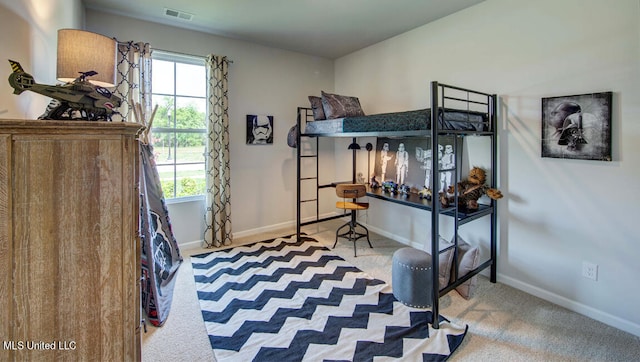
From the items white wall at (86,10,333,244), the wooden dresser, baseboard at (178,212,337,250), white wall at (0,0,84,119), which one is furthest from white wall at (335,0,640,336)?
white wall at (0,0,84,119)

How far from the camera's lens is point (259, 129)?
13.7 feet

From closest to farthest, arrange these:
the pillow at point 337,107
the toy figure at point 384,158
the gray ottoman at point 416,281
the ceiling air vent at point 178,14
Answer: the gray ottoman at point 416,281
the ceiling air vent at point 178,14
the pillow at point 337,107
the toy figure at point 384,158

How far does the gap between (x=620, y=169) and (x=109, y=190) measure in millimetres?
3110

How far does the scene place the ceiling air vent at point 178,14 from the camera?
308 centimetres

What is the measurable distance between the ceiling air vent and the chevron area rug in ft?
8.74

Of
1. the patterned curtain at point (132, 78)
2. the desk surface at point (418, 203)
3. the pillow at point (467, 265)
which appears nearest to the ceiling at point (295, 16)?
the patterned curtain at point (132, 78)

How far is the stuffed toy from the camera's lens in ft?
8.85

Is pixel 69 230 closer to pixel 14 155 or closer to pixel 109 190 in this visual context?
pixel 109 190

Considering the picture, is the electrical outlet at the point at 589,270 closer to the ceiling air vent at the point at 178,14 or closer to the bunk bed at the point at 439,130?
the bunk bed at the point at 439,130

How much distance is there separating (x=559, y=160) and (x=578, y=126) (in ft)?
0.95

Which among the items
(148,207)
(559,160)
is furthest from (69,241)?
(559,160)

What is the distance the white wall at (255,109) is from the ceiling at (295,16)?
0.16 metres

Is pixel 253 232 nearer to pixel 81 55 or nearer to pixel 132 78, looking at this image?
pixel 132 78

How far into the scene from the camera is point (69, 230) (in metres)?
1.04
